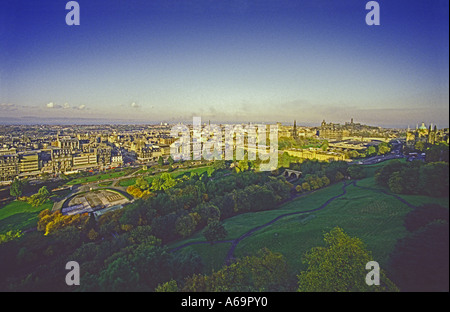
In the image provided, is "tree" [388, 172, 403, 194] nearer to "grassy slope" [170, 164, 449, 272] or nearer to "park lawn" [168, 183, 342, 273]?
"grassy slope" [170, 164, 449, 272]

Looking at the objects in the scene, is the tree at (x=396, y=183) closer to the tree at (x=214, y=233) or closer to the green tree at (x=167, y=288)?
the tree at (x=214, y=233)

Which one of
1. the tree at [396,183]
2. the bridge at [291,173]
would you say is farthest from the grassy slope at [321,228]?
the bridge at [291,173]

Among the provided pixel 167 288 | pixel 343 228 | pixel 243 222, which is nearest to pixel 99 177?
pixel 243 222

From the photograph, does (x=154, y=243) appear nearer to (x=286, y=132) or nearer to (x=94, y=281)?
(x=94, y=281)

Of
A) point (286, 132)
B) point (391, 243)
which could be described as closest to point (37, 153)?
point (391, 243)

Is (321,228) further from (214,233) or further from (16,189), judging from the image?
(16,189)
